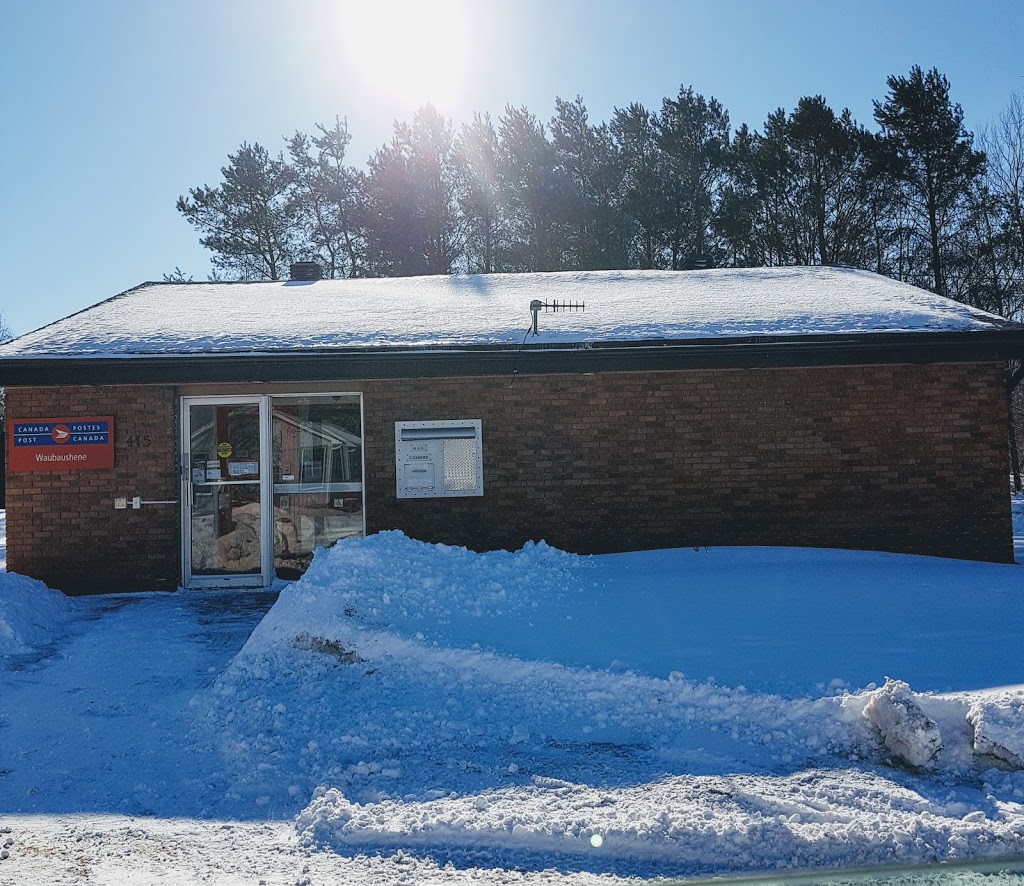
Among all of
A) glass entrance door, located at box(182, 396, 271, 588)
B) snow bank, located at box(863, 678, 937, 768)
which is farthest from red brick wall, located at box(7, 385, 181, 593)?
snow bank, located at box(863, 678, 937, 768)

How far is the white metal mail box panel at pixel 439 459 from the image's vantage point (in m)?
9.15

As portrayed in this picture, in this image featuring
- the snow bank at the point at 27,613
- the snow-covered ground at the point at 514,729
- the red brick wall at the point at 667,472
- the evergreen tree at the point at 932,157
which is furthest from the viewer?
the evergreen tree at the point at 932,157

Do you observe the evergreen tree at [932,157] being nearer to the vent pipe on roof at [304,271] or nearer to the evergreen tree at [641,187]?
the evergreen tree at [641,187]

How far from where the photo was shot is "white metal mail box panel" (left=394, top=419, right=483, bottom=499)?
915 centimetres

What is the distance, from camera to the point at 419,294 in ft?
40.2

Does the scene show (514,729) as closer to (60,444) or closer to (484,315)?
(484,315)

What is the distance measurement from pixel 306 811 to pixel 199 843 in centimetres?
45

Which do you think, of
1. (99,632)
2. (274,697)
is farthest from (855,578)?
(99,632)

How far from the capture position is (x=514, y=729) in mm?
4656

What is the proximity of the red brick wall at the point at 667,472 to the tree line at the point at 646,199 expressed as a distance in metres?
16.8

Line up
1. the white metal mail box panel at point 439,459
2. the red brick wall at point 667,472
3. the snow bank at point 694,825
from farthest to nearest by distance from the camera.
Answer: the white metal mail box panel at point 439,459 → the red brick wall at point 667,472 → the snow bank at point 694,825

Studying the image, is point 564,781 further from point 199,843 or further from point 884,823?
point 199,843

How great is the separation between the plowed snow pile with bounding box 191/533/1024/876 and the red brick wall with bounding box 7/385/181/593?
3012mm

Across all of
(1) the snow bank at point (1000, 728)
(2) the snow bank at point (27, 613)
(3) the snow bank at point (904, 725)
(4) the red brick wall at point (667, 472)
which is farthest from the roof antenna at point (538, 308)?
(1) the snow bank at point (1000, 728)
